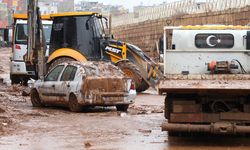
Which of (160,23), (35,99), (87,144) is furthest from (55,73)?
(160,23)

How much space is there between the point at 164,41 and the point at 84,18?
1071cm

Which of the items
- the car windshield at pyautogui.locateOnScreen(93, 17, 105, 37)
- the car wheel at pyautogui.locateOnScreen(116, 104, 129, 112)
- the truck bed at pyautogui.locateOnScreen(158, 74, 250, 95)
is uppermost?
the car windshield at pyautogui.locateOnScreen(93, 17, 105, 37)

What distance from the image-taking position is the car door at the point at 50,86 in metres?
18.6

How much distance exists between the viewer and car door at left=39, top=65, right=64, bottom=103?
18641 mm

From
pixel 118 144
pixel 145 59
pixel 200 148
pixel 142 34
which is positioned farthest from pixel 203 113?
pixel 142 34

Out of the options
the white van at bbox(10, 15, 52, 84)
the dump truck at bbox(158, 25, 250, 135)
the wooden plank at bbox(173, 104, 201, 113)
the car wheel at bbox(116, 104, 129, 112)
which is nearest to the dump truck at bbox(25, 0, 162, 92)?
the white van at bbox(10, 15, 52, 84)

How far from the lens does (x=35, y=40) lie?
22062mm

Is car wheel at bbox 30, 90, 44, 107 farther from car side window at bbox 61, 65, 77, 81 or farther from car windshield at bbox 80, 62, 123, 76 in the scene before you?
car windshield at bbox 80, 62, 123, 76

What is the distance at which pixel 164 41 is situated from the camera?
13508 millimetres

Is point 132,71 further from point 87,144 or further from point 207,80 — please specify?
point 87,144

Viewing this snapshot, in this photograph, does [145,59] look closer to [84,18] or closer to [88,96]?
[84,18]

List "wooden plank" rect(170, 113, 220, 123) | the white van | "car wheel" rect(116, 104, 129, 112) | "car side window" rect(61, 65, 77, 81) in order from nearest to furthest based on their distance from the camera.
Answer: "wooden plank" rect(170, 113, 220, 123)
"car side window" rect(61, 65, 77, 81)
"car wheel" rect(116, 104, 129, 112)
the white van

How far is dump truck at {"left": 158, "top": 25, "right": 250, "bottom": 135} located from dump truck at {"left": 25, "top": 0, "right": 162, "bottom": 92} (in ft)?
32.3

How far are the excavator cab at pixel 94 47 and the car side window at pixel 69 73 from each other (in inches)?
192
